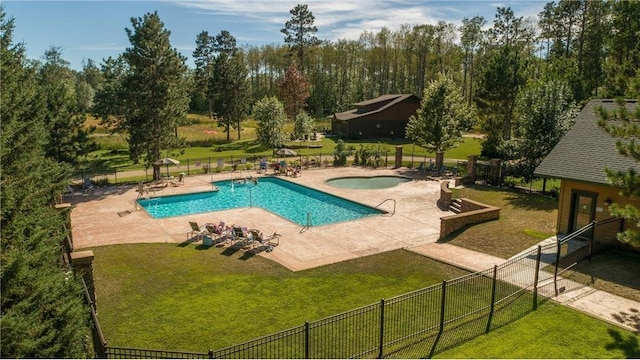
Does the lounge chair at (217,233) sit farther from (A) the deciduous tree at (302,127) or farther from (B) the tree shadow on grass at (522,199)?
(A) the deciduous tree at (302,127)

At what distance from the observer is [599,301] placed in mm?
12648

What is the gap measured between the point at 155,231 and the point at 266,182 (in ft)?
44.6

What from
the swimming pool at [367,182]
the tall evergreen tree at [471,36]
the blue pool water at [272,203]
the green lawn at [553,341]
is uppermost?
the tall evergreen tree at [471,36]

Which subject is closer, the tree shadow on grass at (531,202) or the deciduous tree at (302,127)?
the tree shadow on grass at (531,202)

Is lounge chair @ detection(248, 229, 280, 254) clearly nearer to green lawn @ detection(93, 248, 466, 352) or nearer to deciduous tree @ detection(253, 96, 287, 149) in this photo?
green lawn @ detection(93, 248, 466, 352)

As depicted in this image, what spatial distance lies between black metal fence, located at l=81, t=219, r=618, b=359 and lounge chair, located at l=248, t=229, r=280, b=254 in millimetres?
6630

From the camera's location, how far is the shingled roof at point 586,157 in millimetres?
17094

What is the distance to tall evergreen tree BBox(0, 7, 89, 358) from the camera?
7.28 meters

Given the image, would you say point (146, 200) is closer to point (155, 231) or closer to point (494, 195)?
point (155, 231)

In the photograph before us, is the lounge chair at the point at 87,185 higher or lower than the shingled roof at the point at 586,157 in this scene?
lower

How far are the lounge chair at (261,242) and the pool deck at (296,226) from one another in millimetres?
323

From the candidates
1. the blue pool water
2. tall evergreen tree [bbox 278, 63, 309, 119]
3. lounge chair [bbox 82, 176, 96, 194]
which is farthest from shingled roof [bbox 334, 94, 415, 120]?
lounge chair [bbox 82, 176, 96, 194]

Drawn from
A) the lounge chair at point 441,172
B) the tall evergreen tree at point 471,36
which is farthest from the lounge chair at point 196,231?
the tall evergreen tree at point 471,36

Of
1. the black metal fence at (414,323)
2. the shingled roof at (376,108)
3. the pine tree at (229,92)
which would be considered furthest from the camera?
the shingled roof at (376,108)
